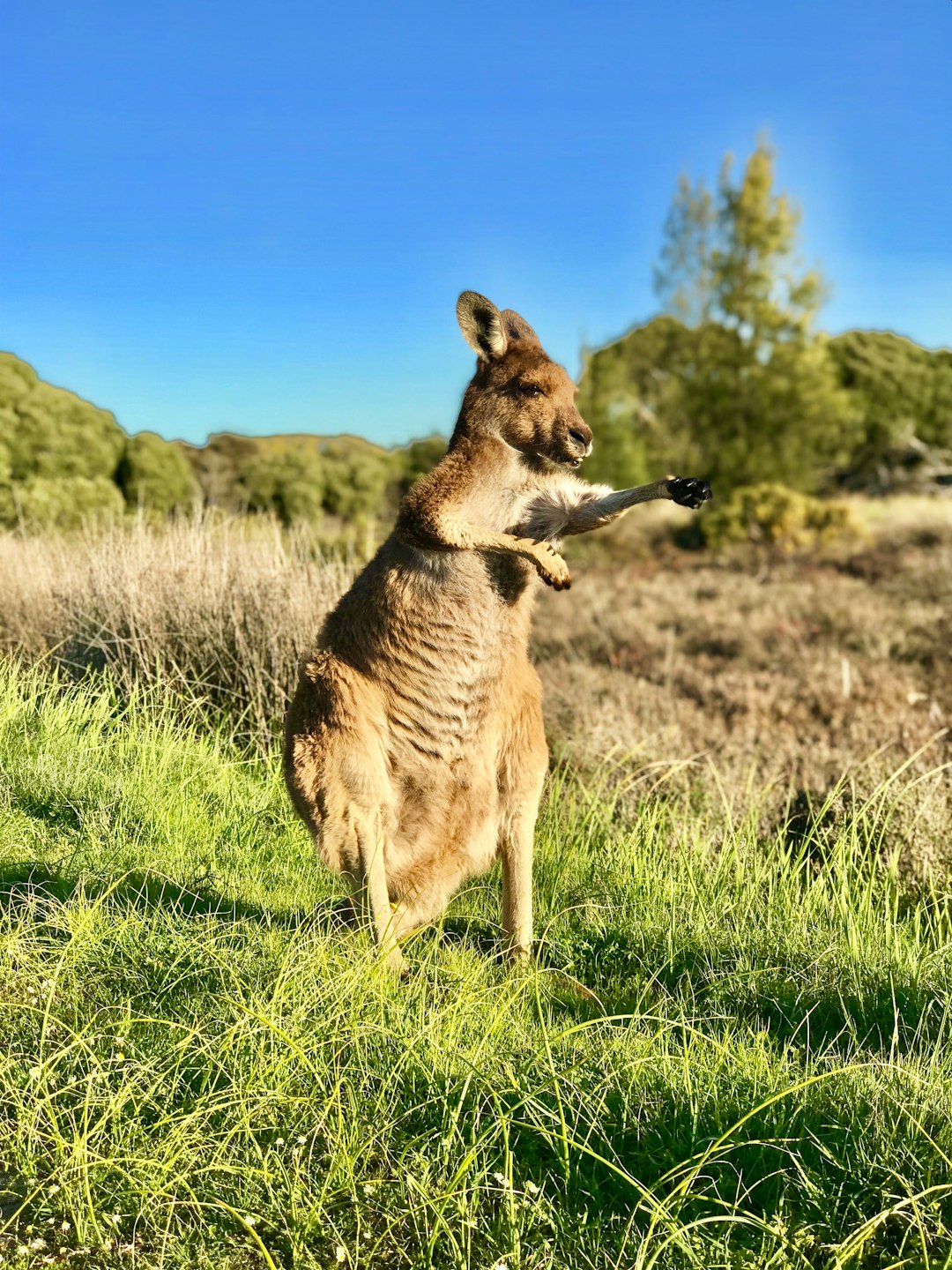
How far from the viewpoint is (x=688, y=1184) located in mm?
2311

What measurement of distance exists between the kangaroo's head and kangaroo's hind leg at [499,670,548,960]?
2.54 ft

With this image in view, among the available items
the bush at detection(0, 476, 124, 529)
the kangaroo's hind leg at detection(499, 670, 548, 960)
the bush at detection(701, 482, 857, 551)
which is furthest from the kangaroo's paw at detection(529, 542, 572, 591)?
the bush at detection(701, 482, 857, 551)

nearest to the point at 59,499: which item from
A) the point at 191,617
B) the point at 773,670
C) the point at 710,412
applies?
the point at 191,617

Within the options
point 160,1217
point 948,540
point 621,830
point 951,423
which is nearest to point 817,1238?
point 160,1217

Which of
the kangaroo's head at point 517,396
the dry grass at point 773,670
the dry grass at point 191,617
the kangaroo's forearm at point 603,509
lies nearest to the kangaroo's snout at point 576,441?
the kangaroo's head at point 517,396

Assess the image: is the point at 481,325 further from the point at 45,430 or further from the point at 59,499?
the point at 45,430

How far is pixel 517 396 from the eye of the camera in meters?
3.15

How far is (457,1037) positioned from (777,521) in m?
19.7

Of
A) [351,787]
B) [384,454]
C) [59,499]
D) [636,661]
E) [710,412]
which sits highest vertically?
[710,412]

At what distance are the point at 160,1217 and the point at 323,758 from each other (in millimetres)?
1239

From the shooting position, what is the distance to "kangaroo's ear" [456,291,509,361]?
315 centimetres

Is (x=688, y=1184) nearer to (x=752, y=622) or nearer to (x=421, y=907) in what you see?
(x=421, y=907)

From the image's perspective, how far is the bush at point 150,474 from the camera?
20.3 m

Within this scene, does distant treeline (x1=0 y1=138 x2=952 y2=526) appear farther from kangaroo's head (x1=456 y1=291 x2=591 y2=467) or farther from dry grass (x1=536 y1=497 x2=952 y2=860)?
kangaroo's head (x1=456 y1=291 x2=591 y2=467)
